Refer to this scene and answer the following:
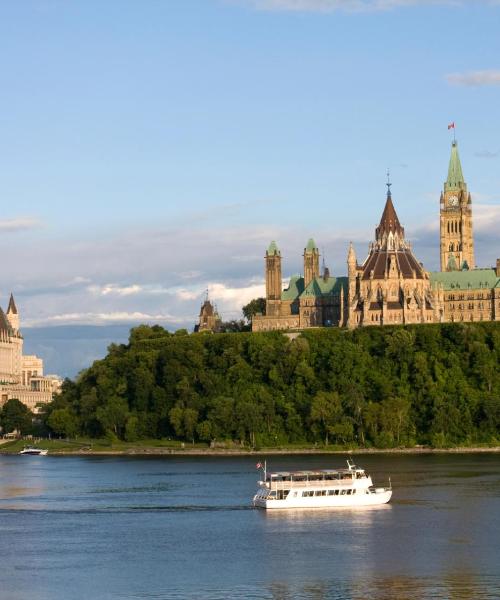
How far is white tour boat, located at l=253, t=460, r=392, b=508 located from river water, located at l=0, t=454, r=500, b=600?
55.5 inches

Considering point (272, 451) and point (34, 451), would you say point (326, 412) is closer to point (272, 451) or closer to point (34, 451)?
point (272, 451)

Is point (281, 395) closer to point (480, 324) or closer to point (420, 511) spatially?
point (480, 324)

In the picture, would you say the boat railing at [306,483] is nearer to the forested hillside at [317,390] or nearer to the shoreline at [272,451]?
the shoreline at [272,451]

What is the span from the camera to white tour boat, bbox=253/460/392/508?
109938mm

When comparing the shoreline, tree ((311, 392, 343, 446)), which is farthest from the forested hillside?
the shoreline

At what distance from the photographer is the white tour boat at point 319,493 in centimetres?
10994

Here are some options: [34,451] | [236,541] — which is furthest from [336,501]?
[34,451]

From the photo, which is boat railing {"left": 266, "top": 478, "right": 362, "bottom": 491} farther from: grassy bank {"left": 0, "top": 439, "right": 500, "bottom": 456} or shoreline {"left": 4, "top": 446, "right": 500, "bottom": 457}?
grassy bank {"left": 0, "top": 439, "right": 500, "bottom": 456}

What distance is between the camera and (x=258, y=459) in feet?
541

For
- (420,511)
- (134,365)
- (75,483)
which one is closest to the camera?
(420,511)

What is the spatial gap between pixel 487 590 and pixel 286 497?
3503cm

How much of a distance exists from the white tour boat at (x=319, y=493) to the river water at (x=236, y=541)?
1410 millimetres

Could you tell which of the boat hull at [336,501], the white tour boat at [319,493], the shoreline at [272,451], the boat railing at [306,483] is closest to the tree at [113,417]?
the shoreline at [272,451]

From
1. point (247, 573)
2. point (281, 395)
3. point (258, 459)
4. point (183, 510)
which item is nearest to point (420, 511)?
point (183, 510)
